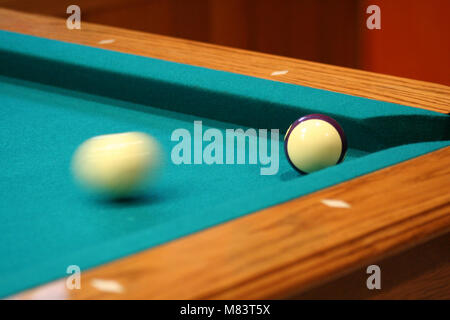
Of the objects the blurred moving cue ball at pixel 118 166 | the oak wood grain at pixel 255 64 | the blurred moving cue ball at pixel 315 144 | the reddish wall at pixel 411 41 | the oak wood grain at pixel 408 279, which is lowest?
the oak wood grain at pixel 408 279

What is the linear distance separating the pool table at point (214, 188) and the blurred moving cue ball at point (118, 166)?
0.09 feet

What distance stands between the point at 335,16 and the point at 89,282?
171 inches

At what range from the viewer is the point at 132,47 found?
2.33m

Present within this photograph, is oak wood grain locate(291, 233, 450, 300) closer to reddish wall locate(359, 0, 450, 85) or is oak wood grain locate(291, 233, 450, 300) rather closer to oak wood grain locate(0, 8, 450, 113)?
oak wood grain locate(0, 8, 450, 113)

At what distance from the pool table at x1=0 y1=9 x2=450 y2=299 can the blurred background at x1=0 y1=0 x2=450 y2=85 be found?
191cm

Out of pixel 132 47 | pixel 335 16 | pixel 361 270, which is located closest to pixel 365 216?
pixel 361 270

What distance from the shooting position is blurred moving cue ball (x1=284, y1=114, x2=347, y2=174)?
1.55 meters

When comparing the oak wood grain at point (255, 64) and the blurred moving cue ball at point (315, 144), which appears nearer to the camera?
the blurred moving cue ball at point (315, 144)

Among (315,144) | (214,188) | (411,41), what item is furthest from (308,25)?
(214,188)

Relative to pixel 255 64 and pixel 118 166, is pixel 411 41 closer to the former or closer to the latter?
pixel 255 64

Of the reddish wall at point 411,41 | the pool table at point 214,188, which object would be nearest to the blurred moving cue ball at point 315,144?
the pool table at point 214,188

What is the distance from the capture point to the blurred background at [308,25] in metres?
3.97

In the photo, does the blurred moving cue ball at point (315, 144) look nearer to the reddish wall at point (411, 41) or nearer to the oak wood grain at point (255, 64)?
the oak wood grain at point (255, 64)
